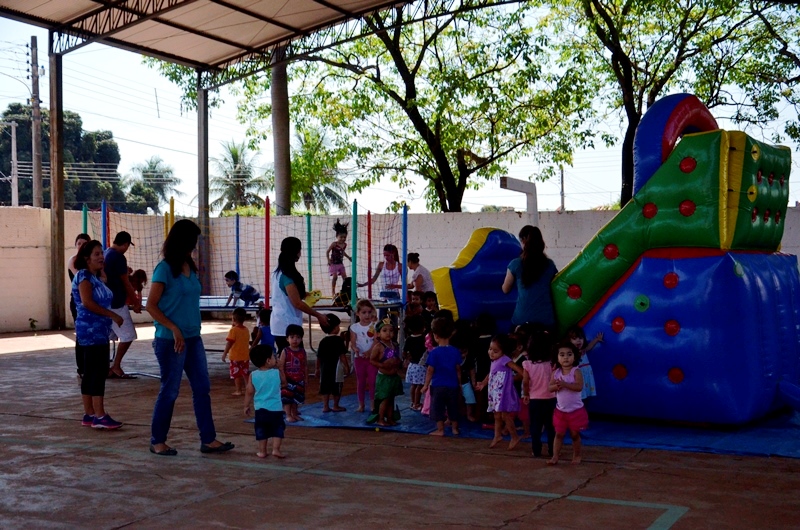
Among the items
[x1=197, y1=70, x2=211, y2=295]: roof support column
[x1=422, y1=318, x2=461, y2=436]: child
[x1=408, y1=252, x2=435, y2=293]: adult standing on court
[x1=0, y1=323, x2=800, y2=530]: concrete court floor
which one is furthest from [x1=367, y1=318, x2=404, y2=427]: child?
[x1=197, y1=70, x2=211, y2=295]: roof support column

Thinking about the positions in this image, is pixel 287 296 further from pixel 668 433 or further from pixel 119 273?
pixel 668 433

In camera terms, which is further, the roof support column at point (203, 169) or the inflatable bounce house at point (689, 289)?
the roof support column at point (203, 169)

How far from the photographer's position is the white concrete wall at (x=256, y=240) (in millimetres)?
16516

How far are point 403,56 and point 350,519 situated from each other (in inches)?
680

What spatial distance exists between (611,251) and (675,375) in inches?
45.5

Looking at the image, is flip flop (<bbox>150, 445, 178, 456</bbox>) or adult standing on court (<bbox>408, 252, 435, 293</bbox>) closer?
flip flop (<bbox>150, 445, 178, 456</bbox>)

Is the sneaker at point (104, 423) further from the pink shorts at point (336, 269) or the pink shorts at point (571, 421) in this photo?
the pink shorts at point (336, 269)

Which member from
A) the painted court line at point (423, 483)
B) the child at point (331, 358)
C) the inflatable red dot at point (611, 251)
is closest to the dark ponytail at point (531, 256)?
the inflatable red dot at point (611, 251)

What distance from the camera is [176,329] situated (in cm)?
630

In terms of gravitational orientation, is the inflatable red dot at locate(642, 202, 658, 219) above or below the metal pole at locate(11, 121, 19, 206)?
below

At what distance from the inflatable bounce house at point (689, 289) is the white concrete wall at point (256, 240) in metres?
8.10

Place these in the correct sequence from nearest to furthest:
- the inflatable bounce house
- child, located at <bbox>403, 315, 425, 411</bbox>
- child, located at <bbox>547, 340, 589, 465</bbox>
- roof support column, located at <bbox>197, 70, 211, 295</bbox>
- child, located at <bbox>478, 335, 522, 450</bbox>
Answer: child, located at <bbox>547, 340, 589, 465</bbox> → child, located at <bbox>478, 335, 522, 450</bbox> → the inflatable bounce house → child, located at <bbox>403, 315, 425, 411</bbox> → roof support column, located at <bbox>197, 70, 211, 295</bbox>

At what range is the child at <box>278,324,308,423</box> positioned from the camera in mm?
7738

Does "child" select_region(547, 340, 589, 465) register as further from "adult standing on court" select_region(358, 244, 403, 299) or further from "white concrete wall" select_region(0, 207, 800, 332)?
"white concrete wall" select_region(0, 207, 800, 332)
